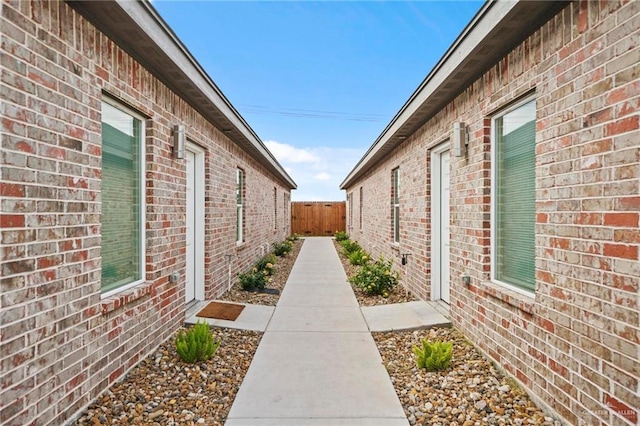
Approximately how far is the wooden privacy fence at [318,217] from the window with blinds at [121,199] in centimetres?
1853

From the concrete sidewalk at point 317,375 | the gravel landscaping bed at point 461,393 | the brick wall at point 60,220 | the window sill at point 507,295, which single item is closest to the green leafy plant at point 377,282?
the concrete sidewalk at point 317,375

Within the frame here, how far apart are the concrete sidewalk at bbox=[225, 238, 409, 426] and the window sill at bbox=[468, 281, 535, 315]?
1281mm

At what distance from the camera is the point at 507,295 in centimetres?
335

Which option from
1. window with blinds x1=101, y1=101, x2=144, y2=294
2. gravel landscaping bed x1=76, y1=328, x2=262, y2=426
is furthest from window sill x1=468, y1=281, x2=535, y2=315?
window with blinds x1=101, y1=101, x2=144, y2=294

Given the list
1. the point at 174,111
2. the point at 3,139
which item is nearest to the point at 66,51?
the point at 3,139

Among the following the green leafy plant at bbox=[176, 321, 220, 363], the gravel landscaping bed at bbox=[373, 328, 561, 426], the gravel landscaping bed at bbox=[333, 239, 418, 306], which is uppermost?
the green leafy plant at bbox=[176, 321, 220, 363]

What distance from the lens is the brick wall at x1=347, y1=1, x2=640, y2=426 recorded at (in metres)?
2.12

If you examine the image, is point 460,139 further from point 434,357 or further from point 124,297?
point 124,297

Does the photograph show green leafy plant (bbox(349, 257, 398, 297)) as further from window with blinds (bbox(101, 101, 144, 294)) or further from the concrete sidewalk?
window with blinds (bbox(101, 101, 144, 294))

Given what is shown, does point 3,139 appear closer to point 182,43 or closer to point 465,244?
point 182,43

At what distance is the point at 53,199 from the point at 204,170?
3424 millimetres

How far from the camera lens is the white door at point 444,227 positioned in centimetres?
547

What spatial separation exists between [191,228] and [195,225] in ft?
0.52

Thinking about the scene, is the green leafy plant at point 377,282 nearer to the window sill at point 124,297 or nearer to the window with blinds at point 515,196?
the window with blinds at point 515,196
